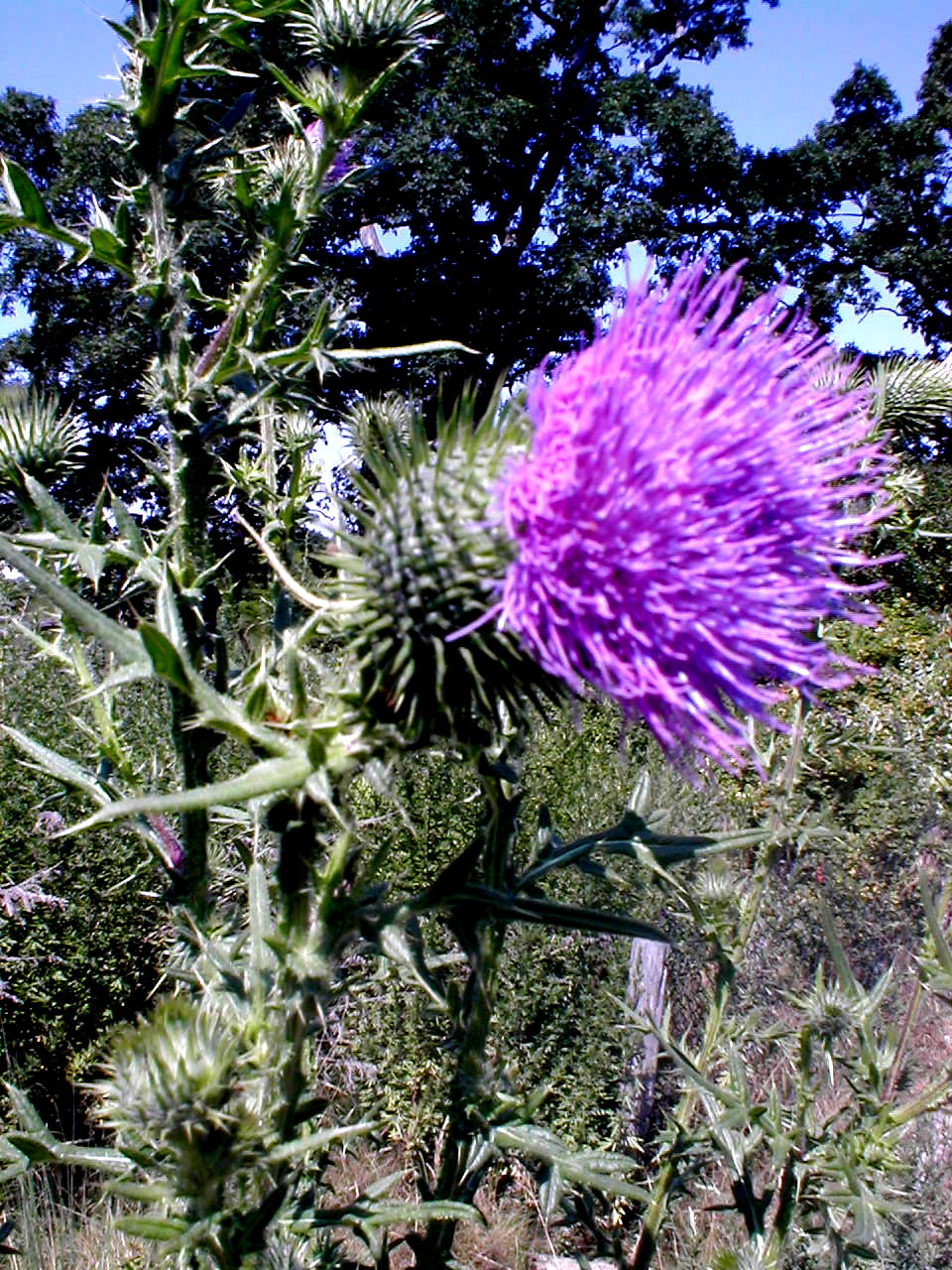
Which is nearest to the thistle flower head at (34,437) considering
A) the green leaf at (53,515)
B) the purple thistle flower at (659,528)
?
the green leaf at (53,515)

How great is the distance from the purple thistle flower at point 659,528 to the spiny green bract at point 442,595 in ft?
0.21

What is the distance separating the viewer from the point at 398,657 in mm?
1323

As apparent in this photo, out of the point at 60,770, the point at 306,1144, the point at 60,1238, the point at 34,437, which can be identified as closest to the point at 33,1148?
the point at 306,1144

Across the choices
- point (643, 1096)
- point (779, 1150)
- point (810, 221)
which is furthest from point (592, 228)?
point (779, 1150)

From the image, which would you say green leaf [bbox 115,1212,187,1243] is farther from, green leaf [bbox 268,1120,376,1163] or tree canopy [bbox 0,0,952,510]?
tree canopy [bbox 0,0,952,510]

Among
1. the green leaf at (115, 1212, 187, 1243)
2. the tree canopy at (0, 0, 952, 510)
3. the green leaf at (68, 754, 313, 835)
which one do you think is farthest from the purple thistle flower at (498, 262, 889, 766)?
the tree canopy at (0, 0, 952, 510)

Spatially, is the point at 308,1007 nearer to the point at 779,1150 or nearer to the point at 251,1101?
the point at 251,1101

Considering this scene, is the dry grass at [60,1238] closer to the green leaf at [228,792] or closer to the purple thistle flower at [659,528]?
the green leaf at [228,792]

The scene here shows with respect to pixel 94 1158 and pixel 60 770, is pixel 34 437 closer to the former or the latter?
pixel 60 770

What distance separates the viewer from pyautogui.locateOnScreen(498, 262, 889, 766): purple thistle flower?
4.18 ft

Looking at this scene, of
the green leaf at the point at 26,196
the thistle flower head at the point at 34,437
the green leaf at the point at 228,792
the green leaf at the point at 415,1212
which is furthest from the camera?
the thistle flower head at the point at 34,437

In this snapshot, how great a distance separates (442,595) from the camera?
136 centimetres

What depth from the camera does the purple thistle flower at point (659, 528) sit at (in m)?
1.27

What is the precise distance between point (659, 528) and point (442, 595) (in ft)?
1.01
